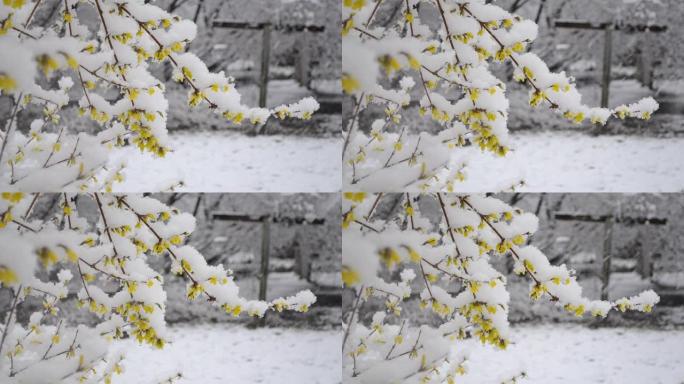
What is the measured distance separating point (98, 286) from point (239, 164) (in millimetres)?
447

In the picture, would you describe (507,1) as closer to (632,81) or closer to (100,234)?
(632,81)

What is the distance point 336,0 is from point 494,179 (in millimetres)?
592

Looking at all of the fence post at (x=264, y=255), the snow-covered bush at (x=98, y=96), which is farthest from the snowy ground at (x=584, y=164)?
the snow-covered bush at (x=98, y=96)

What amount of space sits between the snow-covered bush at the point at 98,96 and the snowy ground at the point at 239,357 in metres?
0.43

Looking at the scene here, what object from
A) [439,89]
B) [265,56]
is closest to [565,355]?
[439,89]

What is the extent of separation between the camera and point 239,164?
180 cm

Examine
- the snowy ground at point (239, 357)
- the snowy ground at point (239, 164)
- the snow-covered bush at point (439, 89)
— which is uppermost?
the snow-covered bush at point (439, 89)

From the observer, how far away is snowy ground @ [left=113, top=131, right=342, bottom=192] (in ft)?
5.78

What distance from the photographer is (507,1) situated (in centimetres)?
179

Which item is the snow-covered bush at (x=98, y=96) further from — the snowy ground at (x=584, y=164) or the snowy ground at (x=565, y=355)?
the snowy ground at (x=565, y=355)

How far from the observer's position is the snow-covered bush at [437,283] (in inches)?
65.2

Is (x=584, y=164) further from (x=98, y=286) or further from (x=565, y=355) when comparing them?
(x=98, y=286)

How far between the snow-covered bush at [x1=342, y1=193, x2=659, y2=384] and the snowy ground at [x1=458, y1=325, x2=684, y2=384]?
0.14 feet

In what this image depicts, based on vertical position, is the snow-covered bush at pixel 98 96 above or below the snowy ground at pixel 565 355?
above
